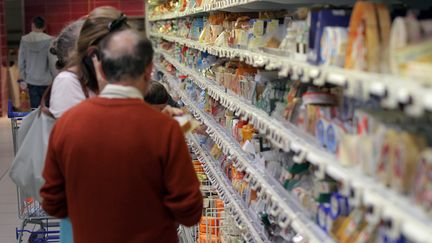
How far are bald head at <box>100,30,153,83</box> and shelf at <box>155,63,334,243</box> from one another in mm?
784

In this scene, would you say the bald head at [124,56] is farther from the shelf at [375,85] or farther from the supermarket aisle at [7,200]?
the supermarket aisle at [7,200]

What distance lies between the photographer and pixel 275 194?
9.44 ft

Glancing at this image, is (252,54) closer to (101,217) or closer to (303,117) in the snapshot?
(303,117)

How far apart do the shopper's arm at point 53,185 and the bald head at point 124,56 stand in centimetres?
37

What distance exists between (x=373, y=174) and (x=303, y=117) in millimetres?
799

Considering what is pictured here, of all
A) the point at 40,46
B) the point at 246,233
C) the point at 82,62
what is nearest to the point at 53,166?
the point at 82,62

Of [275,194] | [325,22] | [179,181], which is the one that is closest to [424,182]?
[325,22]

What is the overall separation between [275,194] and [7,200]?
514cm

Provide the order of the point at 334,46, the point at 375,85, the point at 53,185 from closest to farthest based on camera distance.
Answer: the point at 375,85 < the point at 334,46 < the point at 53,185

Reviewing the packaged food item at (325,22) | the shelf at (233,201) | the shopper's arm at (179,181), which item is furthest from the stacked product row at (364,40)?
the shelf at (233,201)

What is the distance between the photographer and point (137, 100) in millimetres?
2525

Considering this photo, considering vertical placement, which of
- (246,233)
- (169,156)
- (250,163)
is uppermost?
(169,156)

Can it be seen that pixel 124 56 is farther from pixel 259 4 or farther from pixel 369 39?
pixel 259 4

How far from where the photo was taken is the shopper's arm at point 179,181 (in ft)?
8.11
